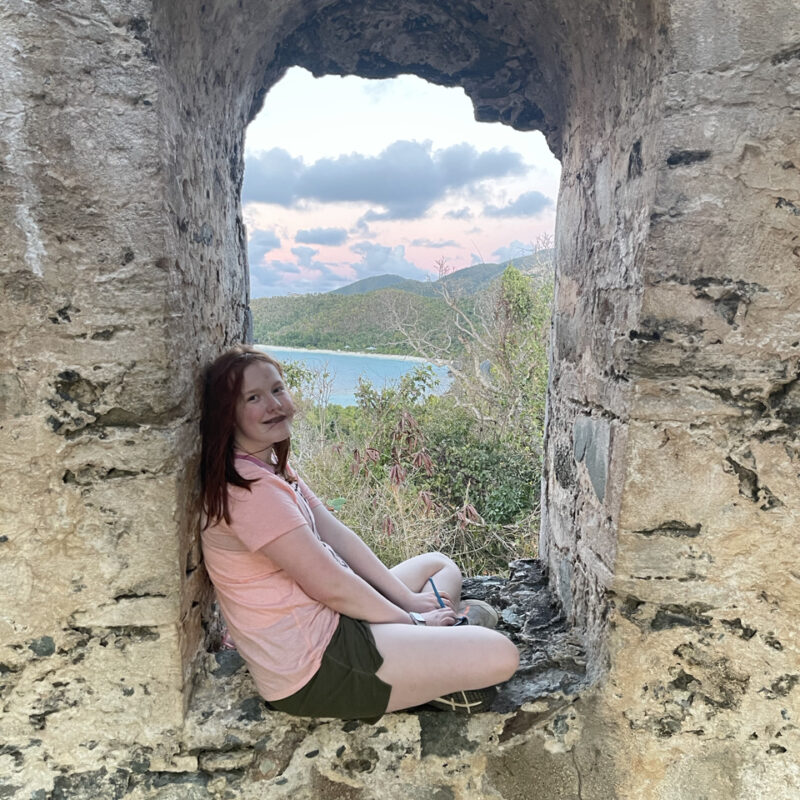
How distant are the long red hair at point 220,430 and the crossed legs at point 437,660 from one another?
497 millimetres

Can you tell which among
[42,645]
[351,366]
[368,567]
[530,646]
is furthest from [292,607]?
[351,366]

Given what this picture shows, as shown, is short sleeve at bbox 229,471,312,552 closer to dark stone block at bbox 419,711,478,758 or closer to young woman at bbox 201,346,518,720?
young woman at bbox 201,346,518,720

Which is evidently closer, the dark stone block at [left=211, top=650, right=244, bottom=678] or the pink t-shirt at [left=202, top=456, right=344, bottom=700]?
the pink t-shirt at [left=202, top=456, right=344, bottom=700]

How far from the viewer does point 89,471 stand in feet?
4.45

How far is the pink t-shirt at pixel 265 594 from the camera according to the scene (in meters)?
1.41

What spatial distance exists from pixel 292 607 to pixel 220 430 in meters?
0.47

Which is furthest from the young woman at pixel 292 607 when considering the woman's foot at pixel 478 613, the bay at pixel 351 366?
the bay at pixel 351 366

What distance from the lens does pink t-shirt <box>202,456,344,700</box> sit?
1412 millimetres

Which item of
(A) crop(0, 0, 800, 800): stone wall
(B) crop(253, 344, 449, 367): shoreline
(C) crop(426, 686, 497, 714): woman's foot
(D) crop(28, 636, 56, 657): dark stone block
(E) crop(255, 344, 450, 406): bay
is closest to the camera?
(A) crop(0, 0, 800, 800): stone wall

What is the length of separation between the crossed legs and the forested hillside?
212 inches

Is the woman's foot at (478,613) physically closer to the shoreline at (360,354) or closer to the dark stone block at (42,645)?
the dark stone block at (42,645)

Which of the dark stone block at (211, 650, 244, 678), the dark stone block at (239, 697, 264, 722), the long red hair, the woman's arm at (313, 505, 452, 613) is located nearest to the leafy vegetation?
the woman's arm at (313, 505, 452, 613)

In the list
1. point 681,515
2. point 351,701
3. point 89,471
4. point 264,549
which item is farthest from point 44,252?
point 681,515

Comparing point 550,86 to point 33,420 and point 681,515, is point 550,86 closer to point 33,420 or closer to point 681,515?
point 681,515
